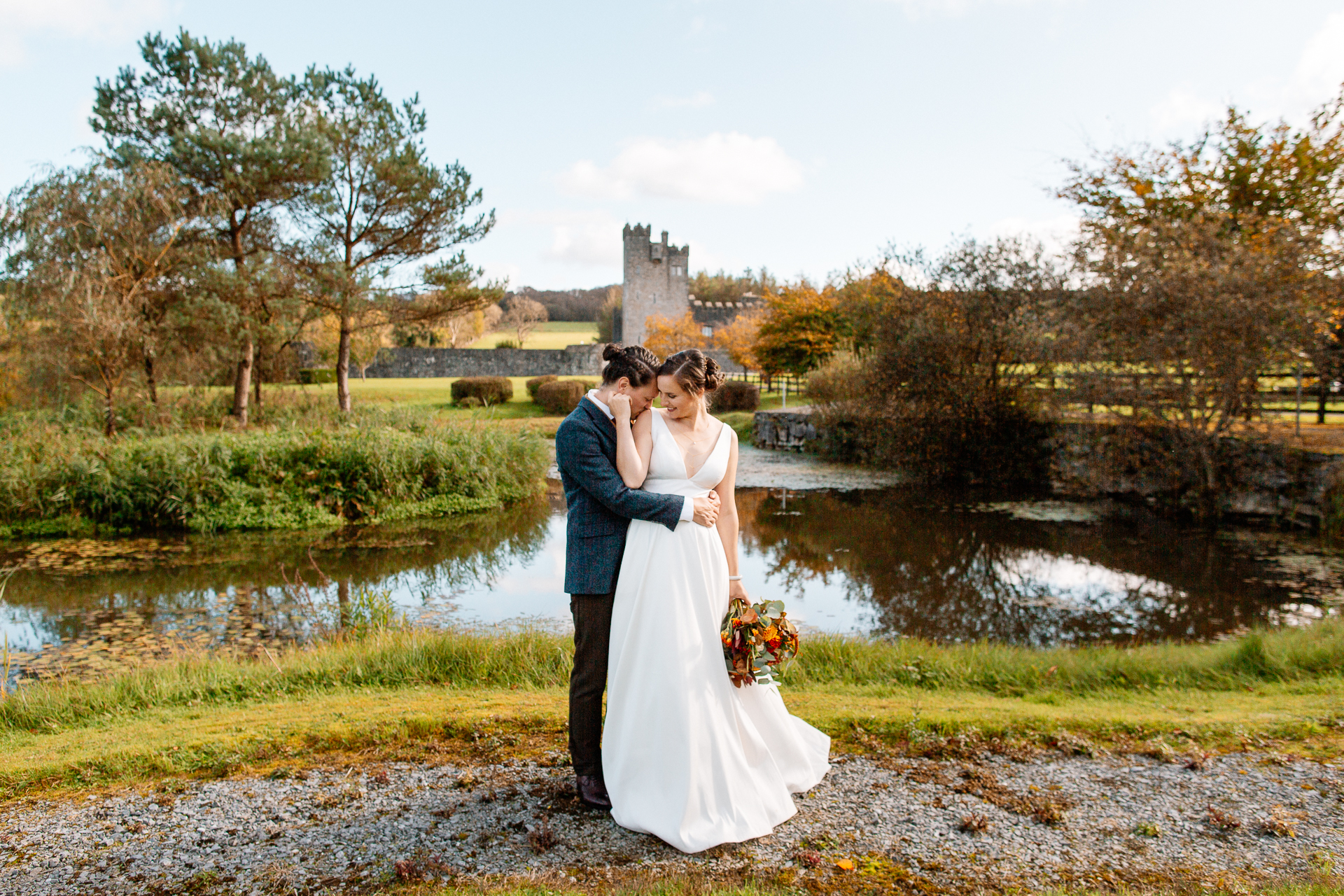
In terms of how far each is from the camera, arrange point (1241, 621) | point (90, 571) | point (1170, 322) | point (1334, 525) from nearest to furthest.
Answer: point (1241, 621), point (90, 571), point (1334, 525), point (1170, 322)

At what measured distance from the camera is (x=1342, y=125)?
16.7m

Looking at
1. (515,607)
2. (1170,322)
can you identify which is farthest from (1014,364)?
(515,607)

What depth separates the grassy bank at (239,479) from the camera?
463 inches

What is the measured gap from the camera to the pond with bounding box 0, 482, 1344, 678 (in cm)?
746

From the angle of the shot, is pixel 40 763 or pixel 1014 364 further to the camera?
pixel 1014 364

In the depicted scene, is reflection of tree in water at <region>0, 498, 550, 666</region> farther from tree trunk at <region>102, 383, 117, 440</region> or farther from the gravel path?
tree trunk at <region>102, 383, 117, 440</region>

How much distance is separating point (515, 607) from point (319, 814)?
508cm

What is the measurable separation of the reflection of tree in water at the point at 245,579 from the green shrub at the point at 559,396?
13.9m

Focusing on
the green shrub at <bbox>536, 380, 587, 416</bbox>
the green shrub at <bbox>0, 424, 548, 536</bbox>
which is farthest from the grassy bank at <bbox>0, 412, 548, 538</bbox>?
the green shrub at <bbox>536, 380, 587, 416</bbox>

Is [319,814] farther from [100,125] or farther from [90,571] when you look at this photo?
[100,125]

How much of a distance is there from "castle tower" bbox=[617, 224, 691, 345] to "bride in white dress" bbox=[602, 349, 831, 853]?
4714 cm

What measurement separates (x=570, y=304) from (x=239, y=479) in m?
68.0

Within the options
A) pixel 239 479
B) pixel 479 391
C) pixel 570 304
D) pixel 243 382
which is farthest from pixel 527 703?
pixel 570 304

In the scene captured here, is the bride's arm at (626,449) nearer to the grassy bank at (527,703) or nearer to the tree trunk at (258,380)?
the grassy bank at (527,703)
